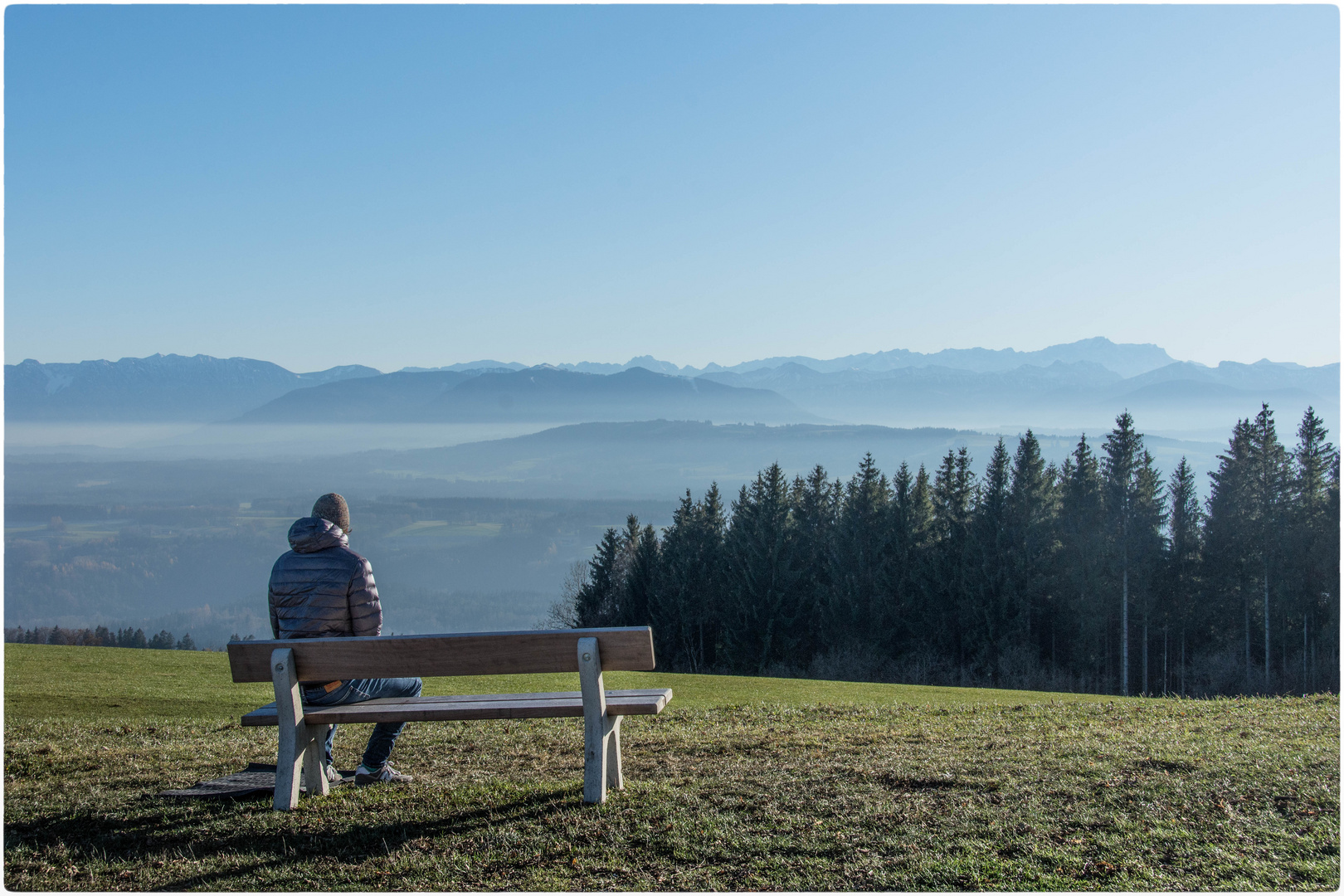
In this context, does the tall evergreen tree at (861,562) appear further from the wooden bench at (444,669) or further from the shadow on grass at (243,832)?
the shadow on grass at (243,832)

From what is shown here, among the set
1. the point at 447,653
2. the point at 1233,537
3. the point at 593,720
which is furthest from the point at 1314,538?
the point at 447,653

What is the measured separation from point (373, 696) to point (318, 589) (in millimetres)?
881

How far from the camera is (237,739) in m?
9.99

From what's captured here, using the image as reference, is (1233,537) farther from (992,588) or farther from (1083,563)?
(992,588)

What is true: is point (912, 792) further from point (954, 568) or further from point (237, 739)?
point (954, 568)

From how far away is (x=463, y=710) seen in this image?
234 inches

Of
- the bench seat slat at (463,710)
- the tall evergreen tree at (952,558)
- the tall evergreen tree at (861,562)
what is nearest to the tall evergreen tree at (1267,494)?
the tall evergreen tree at (952,558)

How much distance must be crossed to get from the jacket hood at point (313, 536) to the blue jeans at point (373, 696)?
0.95 m

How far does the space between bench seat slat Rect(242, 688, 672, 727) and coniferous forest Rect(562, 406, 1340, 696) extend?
55.6 meters

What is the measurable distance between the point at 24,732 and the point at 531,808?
808 cm

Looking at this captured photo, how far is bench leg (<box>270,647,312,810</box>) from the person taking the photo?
19.1 ft

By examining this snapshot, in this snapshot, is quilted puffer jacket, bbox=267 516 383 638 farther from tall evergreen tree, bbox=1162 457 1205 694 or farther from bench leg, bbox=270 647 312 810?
tall evergreen tree, bbox=1162 457 1205 694

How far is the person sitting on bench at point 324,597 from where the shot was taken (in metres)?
6.27

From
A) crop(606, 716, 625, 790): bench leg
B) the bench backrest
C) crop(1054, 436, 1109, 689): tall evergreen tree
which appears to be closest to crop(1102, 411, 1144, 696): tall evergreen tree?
crop(1054, 436, 1109, 689): tall evergreen tree
